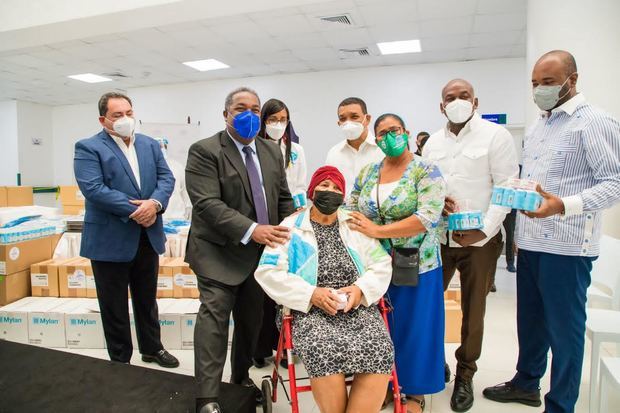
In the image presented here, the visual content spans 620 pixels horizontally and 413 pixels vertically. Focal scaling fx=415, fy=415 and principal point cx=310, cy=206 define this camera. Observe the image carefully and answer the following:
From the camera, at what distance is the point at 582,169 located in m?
1.97

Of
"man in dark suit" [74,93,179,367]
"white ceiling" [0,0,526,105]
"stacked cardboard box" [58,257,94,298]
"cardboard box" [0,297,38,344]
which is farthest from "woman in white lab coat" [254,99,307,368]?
"white ceiling" [0,0,526,105]

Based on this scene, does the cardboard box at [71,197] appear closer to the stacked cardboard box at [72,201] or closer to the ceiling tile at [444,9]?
the stacked cardboard box at [72,201]

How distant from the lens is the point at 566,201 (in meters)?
1.83

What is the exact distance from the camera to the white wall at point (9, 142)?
12016mm

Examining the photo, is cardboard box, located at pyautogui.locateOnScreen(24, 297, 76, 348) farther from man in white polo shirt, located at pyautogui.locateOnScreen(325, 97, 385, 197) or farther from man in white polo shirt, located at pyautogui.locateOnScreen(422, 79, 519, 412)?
man in white polo shirt, located at pyautogui.locateOnScreen(422, 79, 519, 412)

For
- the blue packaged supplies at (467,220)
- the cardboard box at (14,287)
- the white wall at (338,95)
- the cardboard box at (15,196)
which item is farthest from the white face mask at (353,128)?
the white wall at (338,95)

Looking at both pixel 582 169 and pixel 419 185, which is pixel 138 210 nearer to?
pixel 419 185

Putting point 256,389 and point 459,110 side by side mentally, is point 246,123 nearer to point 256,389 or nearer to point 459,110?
point 459,110

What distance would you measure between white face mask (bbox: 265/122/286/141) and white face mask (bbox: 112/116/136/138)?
945 millimetres

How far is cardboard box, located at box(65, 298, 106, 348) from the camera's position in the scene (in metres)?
3.38

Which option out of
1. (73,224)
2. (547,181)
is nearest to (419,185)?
(547,181)

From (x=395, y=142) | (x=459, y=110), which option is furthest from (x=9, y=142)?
(x=459, y=110)

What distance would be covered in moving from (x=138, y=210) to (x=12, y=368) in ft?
4.07

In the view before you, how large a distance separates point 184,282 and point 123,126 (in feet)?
5.16
